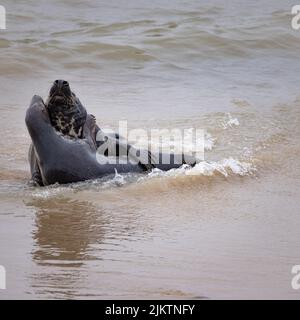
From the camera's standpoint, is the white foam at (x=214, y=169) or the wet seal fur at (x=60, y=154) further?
the white foam at (x=214, y=169)

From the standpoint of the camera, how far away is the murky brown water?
13.5 feet

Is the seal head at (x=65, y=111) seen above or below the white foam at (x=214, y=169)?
above

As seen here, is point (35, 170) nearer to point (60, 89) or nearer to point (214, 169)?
point (60, 89)

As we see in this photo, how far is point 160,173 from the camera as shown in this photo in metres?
6.14

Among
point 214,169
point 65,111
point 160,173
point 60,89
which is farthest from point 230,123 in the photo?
point 60,89

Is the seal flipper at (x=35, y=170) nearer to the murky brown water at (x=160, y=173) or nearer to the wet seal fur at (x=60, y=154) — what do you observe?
the wet seal fur at (x=60, y=154)

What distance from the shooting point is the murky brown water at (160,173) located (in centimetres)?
411

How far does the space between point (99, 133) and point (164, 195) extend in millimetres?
691

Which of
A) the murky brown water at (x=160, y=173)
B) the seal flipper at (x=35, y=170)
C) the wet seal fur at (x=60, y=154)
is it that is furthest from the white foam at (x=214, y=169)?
the seal flipper at (x=35, y=170)

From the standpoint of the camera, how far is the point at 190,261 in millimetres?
4301

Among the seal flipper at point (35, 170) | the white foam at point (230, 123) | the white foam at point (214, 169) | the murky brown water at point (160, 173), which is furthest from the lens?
the white foam at point (230, 123)
